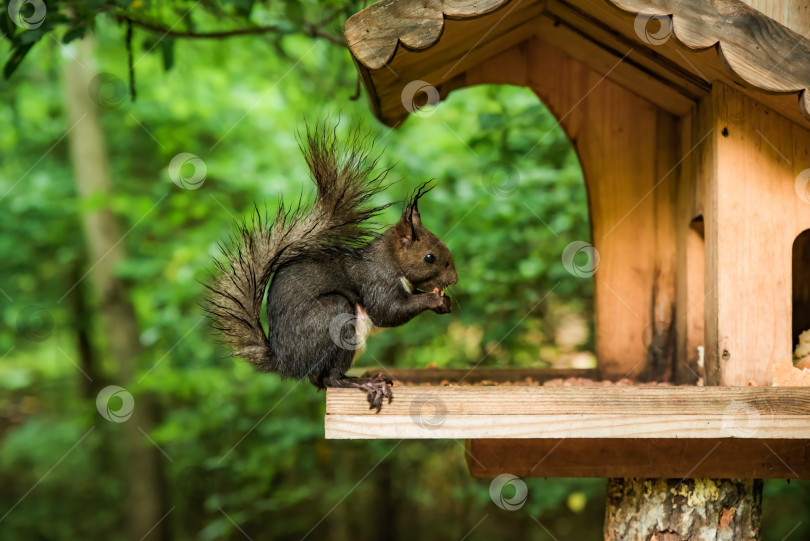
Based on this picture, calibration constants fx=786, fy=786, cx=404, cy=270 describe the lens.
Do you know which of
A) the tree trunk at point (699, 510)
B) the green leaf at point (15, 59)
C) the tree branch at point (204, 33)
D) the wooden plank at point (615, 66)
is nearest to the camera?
the tree trunk at point (699, 510)

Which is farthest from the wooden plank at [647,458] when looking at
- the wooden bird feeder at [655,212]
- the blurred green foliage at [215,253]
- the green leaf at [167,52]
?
the green leaf at [167,52]

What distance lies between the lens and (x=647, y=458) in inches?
71.4

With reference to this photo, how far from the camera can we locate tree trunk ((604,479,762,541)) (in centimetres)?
182

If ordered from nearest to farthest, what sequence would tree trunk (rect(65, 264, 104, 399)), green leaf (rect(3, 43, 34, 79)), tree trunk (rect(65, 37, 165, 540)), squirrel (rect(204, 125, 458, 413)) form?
squirrel (rect(204, 125, 458, 413))
green leaf (rect(3, 43, 34, 79))
tree trunk (rect(65, 37, 165, 540))
tree trunk (rect(65, 264, 104, 399))

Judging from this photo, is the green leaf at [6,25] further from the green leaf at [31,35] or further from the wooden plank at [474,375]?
the wooden plank at [474,375]

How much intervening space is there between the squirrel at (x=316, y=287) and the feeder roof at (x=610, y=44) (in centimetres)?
25

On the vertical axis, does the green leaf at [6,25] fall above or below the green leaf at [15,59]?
above

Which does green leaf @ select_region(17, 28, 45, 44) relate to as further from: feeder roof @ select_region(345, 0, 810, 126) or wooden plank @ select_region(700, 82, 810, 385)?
wooden plank @ select_region(700, 82, 810, 385)

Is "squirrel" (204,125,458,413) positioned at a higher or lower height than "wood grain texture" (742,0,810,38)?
lower

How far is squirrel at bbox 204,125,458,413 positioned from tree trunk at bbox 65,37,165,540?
4.00 metres

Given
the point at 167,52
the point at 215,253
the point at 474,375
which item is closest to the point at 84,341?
the point at 215,253

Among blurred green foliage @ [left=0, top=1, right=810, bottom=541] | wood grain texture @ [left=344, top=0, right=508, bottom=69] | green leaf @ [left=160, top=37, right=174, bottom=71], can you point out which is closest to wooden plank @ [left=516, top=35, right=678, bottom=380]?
blurred green foliage @ [left=0, top=1, right=810, bottom=541]

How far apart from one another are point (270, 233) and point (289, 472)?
12.6 feet

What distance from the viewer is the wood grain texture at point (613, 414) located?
150 centimetres
